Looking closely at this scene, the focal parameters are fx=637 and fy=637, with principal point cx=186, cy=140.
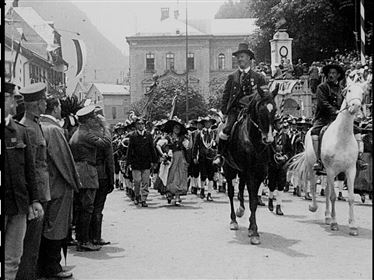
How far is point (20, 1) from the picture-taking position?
15.3ft

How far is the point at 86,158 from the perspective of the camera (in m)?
7.35

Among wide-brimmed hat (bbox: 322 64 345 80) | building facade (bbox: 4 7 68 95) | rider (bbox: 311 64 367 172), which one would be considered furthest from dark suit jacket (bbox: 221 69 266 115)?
wide-brimmed hat (bbox: 322 64 345 80)

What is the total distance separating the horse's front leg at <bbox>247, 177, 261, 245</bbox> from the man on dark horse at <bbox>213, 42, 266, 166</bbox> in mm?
773

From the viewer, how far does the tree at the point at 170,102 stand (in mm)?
29759

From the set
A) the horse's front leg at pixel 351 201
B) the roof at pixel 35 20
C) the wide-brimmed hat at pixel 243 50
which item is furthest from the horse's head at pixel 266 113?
the roof at pixel 35 20

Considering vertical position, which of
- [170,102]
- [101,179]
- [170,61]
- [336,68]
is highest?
[170,61]

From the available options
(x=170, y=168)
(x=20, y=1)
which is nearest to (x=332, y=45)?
(x=20, y=1)

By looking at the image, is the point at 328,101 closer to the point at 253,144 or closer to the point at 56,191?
the point at 253,144

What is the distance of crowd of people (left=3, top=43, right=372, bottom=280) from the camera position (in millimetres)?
4457

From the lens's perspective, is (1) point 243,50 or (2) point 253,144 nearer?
(2) point 253,144

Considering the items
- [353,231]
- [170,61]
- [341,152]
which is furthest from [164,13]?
[170,61]

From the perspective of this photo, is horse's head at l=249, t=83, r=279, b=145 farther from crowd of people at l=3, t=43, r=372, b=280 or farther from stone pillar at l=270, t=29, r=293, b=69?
stone pillar at l=270, t=29, r=293, b=69

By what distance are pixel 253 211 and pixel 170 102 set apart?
23804 mm

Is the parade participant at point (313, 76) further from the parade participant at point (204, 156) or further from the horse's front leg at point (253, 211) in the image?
the parade participant at point (204, 156)
